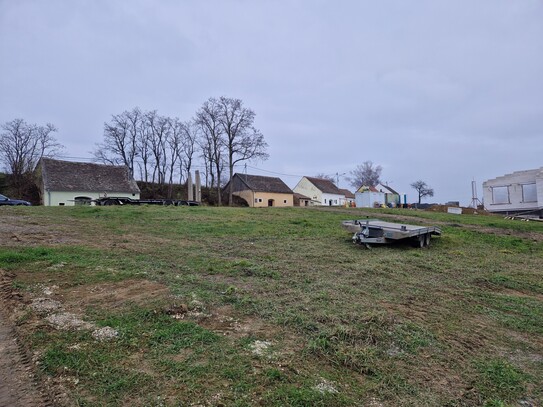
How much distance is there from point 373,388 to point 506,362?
Answer: 169 centimetres

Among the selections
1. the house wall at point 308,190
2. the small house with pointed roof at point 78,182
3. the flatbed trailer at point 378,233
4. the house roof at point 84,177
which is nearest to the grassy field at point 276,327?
the flatbed trailer at point 378,233

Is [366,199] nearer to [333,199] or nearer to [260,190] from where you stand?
[260,190]

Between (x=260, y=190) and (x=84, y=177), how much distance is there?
25262 millimetres

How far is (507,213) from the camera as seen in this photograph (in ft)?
118

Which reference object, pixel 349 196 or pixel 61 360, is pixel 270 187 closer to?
pixel 349 196

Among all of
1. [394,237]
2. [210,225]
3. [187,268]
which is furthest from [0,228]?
[394,237]

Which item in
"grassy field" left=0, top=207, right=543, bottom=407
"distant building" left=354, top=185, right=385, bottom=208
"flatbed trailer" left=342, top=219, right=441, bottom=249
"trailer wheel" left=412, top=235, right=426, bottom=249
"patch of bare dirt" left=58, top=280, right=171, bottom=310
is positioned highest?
"distant building" left=354, top=185, right=385, bottom=208

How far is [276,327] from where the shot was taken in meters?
3.86

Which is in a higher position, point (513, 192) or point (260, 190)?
point (260, 190)

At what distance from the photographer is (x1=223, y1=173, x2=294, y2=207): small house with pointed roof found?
52.8 meters

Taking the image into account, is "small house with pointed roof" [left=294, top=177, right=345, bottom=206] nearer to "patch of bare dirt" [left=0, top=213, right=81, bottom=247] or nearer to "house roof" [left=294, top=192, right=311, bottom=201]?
"house roof" [left=294, top=192, right=311, bottom=201]

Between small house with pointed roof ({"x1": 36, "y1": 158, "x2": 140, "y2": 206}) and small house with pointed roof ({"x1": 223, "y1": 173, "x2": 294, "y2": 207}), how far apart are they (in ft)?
61.0

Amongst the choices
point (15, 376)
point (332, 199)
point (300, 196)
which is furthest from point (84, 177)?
point (332, 199)

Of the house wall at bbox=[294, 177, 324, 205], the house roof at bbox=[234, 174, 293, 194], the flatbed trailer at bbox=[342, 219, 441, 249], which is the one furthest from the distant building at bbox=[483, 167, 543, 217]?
the flatbed trailer at bbox=[342, 219, 441, 249]
